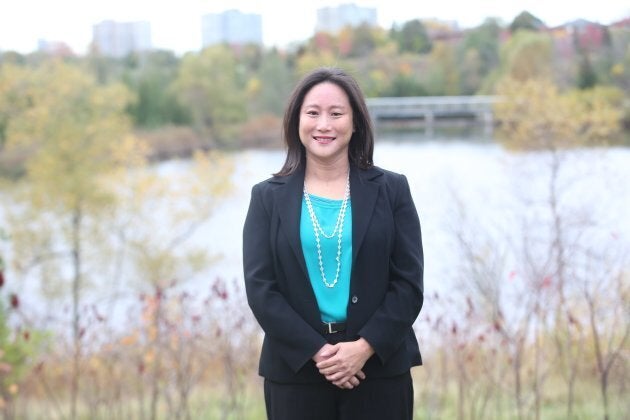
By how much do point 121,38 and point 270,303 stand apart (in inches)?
1268

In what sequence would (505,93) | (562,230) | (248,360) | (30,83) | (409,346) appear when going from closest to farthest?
(409,346)
(248,360)
(562,230)
(505,93)
(30,83)

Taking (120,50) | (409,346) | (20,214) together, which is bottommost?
(20,214)

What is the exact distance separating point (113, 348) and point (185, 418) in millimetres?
883

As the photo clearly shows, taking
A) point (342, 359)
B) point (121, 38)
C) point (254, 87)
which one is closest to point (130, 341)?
point (342, 359)

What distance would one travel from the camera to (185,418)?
11.9 ft

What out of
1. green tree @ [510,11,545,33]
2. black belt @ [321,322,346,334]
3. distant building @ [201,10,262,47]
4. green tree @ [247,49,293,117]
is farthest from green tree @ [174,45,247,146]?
black belt @ [321,322,346,334]

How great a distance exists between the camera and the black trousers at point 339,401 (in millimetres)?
1974

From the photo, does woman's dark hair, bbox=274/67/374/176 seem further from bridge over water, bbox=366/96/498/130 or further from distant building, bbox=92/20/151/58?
distant building, bbox=92/20/151/58

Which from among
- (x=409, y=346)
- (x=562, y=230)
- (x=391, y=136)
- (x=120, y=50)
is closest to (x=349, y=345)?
→ (x=409, y=346)

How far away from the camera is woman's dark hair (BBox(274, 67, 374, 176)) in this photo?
2.02 metres

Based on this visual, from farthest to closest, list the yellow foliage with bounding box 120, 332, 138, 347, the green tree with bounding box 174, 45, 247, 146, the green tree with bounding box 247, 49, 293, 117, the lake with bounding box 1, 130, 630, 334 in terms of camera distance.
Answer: the green tree with bounding box 174, 45, 247, 146
the green tree with bounding box 247, 49, 293, 117
the lake with bounding box 1, 130, 630, 334
the yellow foliage with bounding box 120, 332, 138, 347

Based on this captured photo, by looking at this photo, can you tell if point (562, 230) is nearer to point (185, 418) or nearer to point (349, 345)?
point (185, 418)

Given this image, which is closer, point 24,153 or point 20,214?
point 20,214

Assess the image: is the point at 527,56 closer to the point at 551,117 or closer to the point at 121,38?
the point at 551,117
